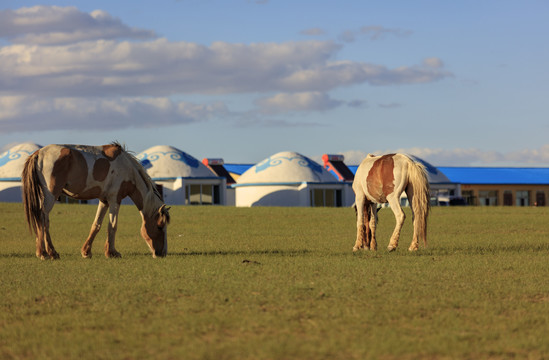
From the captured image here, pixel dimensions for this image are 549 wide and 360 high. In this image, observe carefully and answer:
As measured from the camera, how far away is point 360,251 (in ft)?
55.7

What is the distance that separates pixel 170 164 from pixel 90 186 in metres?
52.7

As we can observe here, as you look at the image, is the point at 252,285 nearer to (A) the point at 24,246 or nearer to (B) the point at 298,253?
(B) the point at 298,253

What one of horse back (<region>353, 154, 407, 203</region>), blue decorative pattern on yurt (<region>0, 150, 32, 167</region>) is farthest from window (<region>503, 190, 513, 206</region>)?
horse back (<region>353, 154, 407, 203</region>)

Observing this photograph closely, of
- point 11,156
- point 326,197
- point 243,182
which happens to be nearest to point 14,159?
point 11,156

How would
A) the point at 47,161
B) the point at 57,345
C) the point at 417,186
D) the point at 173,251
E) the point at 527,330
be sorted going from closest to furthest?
the point at 57,345 → the point at 527,330 → the point at 47,161 → the point at 417,186 → the point at 173,251

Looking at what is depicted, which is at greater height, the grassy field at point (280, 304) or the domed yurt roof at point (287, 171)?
the domed yurt roof at point (287, 171)

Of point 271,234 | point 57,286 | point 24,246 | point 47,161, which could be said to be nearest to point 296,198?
point 271,234

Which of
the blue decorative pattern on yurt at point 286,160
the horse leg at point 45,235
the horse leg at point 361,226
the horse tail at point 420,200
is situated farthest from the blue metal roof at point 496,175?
the horse leg at point 45,235

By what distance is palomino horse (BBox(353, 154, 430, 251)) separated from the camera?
16.6m

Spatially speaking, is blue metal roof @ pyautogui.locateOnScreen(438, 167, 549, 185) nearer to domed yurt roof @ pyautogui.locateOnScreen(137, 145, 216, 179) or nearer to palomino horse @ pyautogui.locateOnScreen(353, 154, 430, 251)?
domed yurt roof @ pyautogui.locateOnScreen(137, 145, 216, 179)

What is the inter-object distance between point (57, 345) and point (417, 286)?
541 cm

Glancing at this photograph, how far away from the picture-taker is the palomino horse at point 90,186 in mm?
15375

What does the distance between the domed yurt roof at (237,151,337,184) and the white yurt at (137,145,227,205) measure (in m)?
2.66

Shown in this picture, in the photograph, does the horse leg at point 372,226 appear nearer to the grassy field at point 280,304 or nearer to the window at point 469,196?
the grassy field at point 280,304
